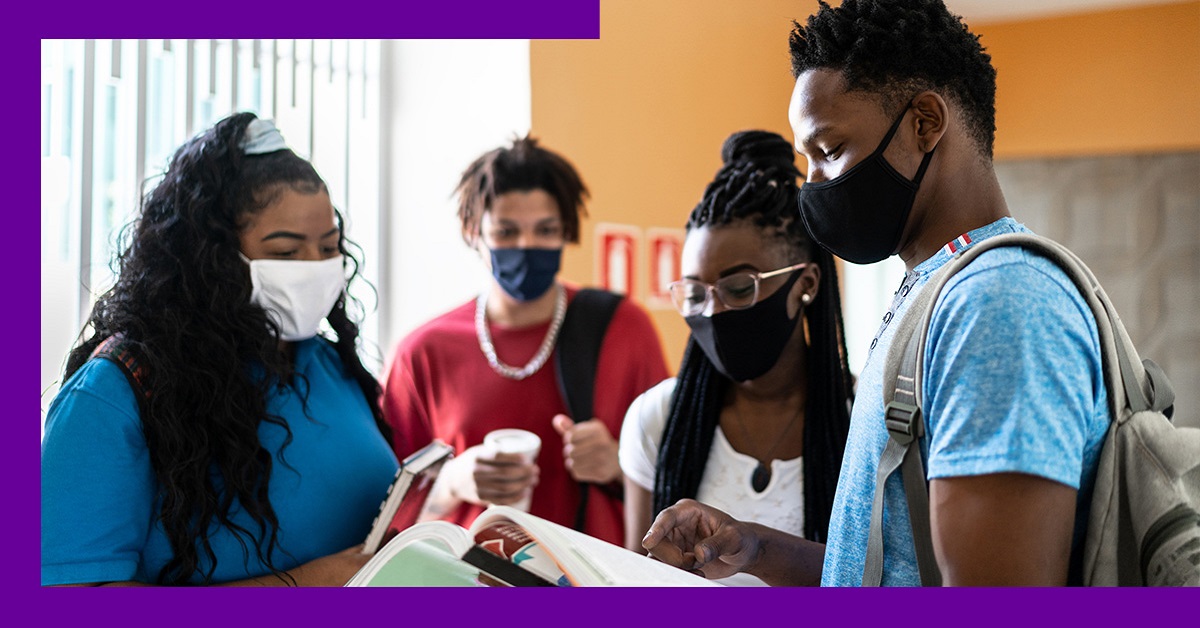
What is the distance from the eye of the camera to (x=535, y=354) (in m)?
2.01

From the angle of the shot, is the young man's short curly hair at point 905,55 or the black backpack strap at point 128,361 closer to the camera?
the young man's short curly hair at point 905,55

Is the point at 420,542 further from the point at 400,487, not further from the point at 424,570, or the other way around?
the point at 400,487

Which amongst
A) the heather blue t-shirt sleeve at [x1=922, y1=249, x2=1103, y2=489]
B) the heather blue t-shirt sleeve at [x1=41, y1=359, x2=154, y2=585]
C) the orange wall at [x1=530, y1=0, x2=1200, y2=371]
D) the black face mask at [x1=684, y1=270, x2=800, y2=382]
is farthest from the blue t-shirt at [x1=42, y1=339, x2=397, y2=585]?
the heather blue t-shirt sleeve at [x1=922, y1=249, x2=1103, y2=489]

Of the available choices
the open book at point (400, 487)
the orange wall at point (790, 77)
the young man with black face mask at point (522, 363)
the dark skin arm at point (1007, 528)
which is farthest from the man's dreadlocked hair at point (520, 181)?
the dark skin arm at point (1007, 528)

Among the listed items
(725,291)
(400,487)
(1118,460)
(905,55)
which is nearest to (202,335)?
(400,487)

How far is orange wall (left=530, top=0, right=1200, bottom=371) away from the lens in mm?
1007

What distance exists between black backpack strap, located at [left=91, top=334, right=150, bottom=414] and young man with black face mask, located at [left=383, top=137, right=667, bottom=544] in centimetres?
72

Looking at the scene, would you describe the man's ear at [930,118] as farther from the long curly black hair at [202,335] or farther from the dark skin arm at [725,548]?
the long curly black hair at [202,335]

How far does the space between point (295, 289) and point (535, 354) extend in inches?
29.7

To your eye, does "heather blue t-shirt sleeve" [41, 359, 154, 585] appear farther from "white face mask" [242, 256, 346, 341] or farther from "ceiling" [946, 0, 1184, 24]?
"ceiling" [946, 0, 1184, 24]

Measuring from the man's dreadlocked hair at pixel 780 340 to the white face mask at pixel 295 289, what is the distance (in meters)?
0.57

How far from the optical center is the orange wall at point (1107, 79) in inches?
39.5

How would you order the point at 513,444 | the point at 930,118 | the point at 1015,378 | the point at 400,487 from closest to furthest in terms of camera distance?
the point at 1015,378 → the point at 930,118 → the point at 400,487 → the point at 513,444

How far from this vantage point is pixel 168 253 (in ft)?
4.18
